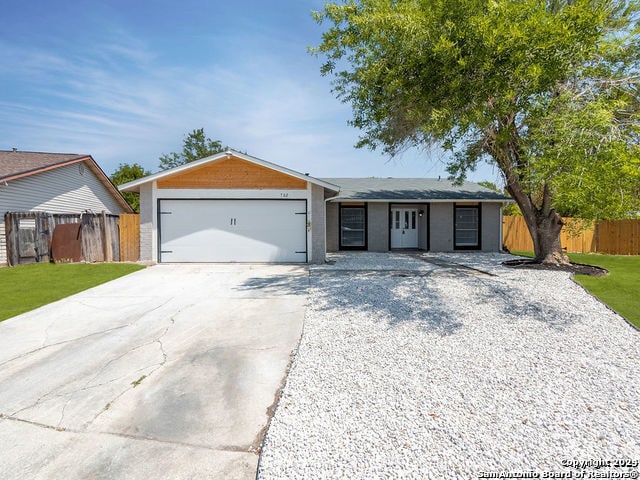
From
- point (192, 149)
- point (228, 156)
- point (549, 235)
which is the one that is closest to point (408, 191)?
point (549, 235)

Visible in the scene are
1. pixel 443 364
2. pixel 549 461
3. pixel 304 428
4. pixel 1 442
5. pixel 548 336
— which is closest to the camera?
pixel 549 461

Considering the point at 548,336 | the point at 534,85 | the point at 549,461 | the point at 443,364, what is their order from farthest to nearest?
the point at 534,85
the point at 548,336
the point at 443,364
the point at 549,461

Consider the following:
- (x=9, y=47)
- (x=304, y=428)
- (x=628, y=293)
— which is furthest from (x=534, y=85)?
(x=9, y=47)

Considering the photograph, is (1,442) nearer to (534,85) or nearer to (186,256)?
(534,85)

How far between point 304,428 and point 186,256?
32.2 feet

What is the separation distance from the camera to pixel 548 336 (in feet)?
14.4

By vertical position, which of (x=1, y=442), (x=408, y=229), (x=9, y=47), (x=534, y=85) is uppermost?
(x=9, y=47)

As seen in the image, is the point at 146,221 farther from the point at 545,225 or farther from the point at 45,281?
the point at 545,225

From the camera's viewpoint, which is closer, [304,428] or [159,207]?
[304,428]

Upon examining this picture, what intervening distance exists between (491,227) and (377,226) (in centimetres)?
548

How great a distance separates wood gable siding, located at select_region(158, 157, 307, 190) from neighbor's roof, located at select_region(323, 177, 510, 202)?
325cm

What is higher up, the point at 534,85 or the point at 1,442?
the point at 534,85

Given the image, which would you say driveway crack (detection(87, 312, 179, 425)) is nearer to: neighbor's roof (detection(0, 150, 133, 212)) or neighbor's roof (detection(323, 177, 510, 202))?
neighbor's roof (detection(323, 177, 510, 202))

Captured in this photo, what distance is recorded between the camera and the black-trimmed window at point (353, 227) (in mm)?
15211
